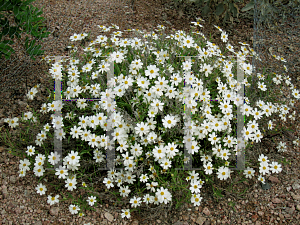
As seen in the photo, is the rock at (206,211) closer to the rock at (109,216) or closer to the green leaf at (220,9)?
the rock at (109,216)

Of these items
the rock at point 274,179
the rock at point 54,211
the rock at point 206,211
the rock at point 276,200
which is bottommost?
the rock at point 54,211

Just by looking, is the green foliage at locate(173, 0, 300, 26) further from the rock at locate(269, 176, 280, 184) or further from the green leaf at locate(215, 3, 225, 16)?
the rock at locate(269, 176, 280, 184)

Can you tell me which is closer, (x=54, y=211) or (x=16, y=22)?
(x=54, y=211)

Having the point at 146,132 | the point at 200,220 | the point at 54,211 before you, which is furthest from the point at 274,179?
the point at 54,211

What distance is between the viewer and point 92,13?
4996mm

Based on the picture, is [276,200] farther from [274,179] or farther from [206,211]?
[206,211]

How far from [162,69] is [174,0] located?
2.75 meters

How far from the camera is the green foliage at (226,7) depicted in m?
4.74

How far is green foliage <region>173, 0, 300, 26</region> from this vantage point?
15.6 ft

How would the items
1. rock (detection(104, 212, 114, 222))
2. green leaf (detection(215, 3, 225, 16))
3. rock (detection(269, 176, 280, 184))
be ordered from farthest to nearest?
1. green leaf (detection(215, 3, 225, 16))
2. rock (detection(269, 176, 280, 184))
3. rock (detection(104, 212, 114, 222))

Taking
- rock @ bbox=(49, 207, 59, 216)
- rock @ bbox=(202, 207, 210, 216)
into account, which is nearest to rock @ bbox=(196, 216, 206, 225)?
rock @ bbox=(202, 207, 210, 216)

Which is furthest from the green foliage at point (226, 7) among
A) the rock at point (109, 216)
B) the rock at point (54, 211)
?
the rock at point (54, 211)

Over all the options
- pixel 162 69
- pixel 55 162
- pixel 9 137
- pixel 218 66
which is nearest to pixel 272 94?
pixel 218 66

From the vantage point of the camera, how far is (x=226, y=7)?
15.6ft
